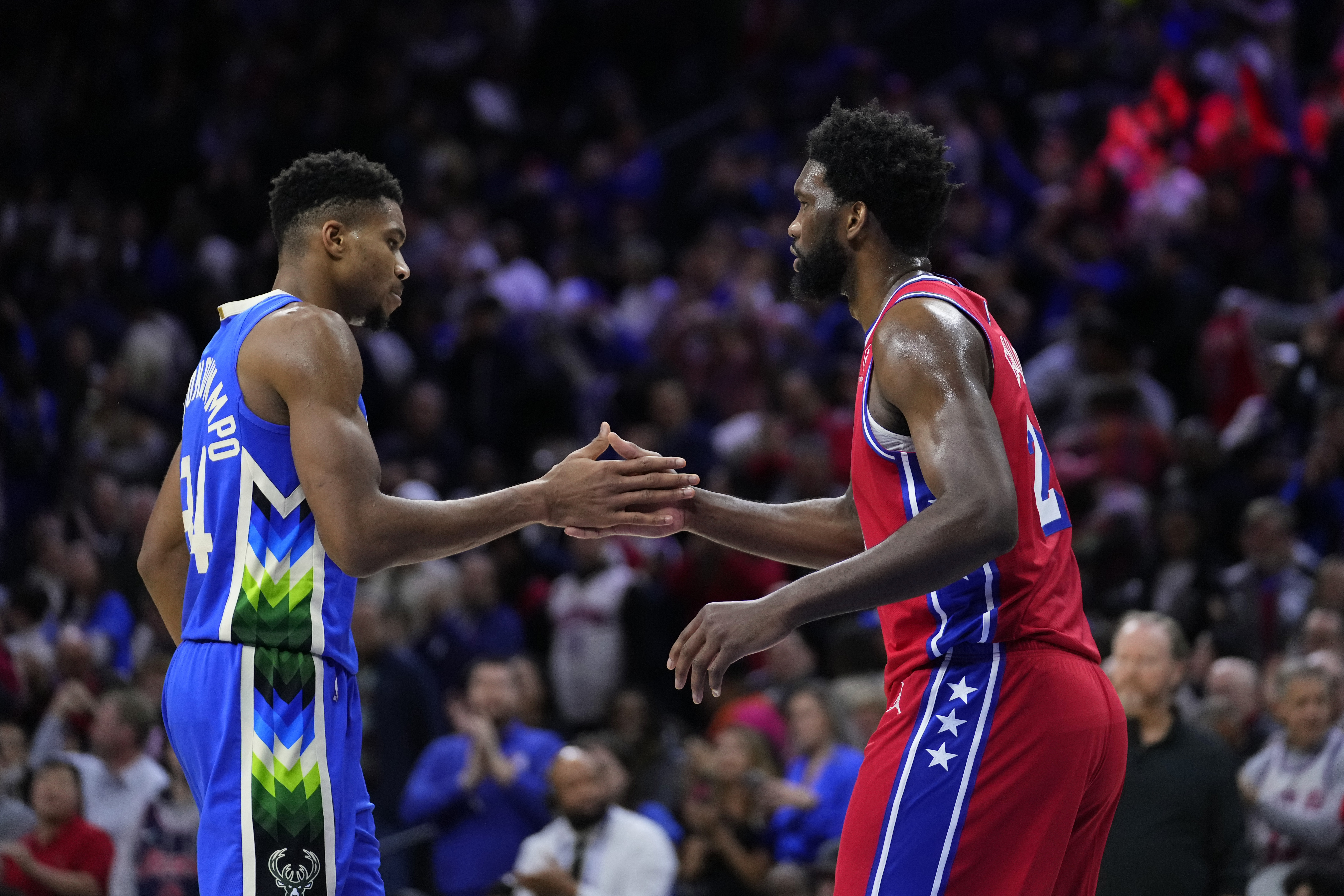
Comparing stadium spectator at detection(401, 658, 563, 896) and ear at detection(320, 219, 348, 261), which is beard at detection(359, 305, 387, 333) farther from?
stadium spectator at detection(401, 658, 563, 896)

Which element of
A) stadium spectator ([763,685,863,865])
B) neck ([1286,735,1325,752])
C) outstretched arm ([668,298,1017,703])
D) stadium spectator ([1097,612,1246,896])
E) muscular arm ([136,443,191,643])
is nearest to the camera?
outstretched arm ([668,298,1017,703])

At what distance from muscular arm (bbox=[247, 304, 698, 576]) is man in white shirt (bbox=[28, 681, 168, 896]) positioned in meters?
5.08

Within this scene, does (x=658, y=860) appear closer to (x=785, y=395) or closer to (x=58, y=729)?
(x=58, y=729)

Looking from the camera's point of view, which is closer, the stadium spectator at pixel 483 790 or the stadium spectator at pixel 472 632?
the stadium spectator at pixel 483 790

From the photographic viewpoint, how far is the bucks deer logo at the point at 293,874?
3779 millimetres

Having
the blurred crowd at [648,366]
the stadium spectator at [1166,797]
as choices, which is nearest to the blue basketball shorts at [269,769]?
the stadium spectator at [1166,797]

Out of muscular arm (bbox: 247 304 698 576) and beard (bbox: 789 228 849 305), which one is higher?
beard (bbox: 789 228 849 305)

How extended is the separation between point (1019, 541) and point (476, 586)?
7.58 m

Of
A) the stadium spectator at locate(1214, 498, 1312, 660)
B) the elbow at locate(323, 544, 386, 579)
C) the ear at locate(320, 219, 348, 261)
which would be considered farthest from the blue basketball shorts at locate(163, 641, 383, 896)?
the stadium spectator at locate(1214, 498, 1312, 660)

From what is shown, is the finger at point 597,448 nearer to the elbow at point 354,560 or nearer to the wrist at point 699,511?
the wrist at point 699,511

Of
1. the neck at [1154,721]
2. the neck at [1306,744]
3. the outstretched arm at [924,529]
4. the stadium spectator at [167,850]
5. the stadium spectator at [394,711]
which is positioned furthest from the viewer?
the stadium spectator at [394,711]

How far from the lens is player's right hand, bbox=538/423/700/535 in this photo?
4.28m

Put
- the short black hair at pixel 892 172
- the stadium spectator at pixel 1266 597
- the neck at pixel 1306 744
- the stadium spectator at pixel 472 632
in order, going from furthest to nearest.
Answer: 1. the stadium spectator at pixel 472 632
2. the stadium spectator at pixel 1266 597
3. the neck at pixel 1306 744
4. the short black hair at pixel 892 172

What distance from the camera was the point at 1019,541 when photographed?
3.78 meters
